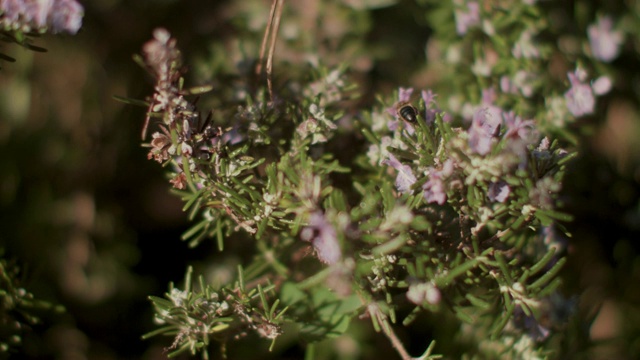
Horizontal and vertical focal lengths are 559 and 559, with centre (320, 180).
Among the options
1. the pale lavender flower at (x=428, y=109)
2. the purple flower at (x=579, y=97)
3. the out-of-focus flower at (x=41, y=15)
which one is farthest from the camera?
the purple flower at (x=579, y=97)

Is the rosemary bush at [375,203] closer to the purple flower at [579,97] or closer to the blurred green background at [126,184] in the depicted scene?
the purple flower at [579,97]

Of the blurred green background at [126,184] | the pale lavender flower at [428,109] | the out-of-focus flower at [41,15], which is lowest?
the blurred green background at [126,184]

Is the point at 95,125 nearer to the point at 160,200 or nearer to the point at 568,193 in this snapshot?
the point at 160,200

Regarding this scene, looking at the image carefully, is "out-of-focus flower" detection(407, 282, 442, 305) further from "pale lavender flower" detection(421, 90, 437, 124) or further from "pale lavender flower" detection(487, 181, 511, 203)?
"pale lavender flower" detection(421, 90, 437, 124)

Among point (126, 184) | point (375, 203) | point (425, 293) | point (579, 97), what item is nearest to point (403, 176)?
point (375, 203)

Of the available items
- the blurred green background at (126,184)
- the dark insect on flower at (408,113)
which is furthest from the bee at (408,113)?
the blurred green background at (126,184)
